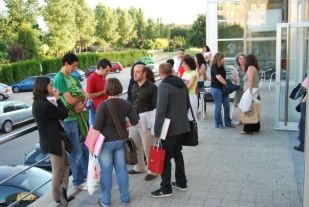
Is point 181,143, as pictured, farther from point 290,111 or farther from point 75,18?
point 75,18

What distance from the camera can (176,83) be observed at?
16.5 feet

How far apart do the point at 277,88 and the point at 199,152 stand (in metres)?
2.40

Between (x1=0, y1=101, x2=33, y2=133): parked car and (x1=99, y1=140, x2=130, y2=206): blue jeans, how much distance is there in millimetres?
16428

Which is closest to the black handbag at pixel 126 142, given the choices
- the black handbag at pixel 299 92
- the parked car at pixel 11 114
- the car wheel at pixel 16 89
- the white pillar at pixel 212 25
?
the black handbag at pixel 299 92

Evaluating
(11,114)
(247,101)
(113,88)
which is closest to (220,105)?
(247,101)

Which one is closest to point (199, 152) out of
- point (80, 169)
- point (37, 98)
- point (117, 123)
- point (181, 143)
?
point (181, 143)

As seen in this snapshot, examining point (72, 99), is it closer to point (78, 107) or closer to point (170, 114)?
point (78, 107)

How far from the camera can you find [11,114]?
20516 millimetres

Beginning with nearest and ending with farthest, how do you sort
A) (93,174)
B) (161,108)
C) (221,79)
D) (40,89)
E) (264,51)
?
(40,89) → (93,174) → (161,108) → (221,79) → (264,51)

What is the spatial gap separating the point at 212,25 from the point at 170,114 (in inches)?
528

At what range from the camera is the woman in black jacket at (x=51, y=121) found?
4.49m

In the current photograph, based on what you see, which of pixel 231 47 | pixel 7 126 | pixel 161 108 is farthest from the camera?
pixel 7 126

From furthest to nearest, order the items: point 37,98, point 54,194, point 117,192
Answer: point 117,192
point 54,194
point 37,98

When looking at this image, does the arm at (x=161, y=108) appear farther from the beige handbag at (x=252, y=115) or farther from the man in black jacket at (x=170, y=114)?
the beige handbag at (x=252, y=115)
